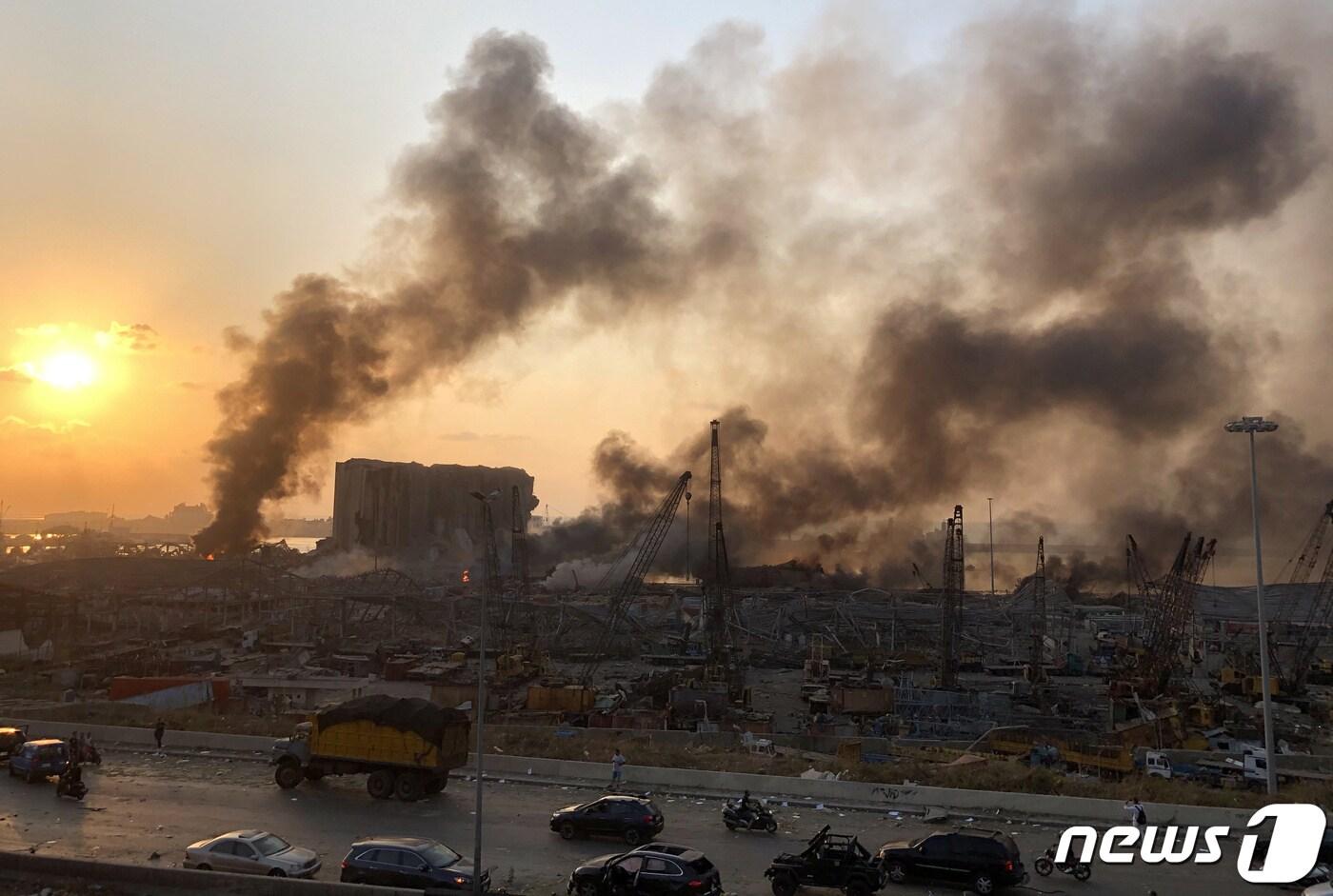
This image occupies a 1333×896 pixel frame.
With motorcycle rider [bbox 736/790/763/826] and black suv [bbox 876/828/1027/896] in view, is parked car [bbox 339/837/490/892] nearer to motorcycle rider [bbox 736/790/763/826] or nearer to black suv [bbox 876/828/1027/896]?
motorcycle rider [bbox 736/790/763/826]

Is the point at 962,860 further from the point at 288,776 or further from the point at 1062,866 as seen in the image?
the point at 288,776

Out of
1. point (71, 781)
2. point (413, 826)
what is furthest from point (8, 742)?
point (413, 826)

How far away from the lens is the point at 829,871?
13688mm

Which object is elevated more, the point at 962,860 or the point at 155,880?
the point at 962,860

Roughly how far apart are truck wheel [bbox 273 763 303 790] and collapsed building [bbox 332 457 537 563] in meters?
132

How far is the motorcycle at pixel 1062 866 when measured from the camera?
1441 cm

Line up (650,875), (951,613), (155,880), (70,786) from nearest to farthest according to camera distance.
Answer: (650,875) < (155,880) < (70,786) < (951,613)

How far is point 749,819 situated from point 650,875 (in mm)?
4683

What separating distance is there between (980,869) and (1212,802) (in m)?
8.80

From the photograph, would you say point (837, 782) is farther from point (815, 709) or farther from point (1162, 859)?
point (815, 709)

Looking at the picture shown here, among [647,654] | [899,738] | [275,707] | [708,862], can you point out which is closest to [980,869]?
[708,862]

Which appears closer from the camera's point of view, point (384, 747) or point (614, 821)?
point (614, 821)

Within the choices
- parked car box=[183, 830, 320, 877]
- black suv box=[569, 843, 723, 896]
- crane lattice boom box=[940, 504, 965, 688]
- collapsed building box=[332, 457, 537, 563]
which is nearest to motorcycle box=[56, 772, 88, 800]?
parked car box=[183, 830, 320, 877]

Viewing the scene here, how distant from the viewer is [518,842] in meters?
16.5
